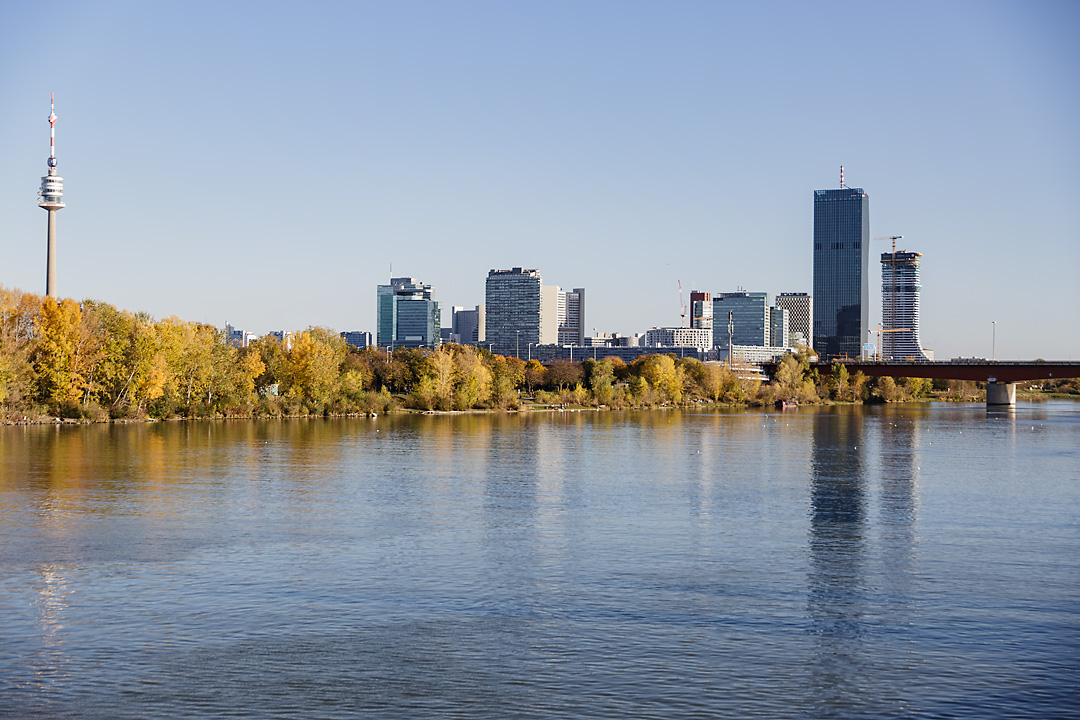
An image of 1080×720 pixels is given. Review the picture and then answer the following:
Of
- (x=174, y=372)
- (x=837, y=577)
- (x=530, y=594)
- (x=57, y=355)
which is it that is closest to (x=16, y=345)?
(x=57, y=355)

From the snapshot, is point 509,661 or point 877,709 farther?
point 509,661

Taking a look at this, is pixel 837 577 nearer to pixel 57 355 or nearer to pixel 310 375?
pixel 57 355

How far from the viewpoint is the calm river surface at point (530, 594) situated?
21969 millimetres

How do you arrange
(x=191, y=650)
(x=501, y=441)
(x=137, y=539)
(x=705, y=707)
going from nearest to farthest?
(x=705, y=707) → (x=191, y=650) → (x=137, y=539) → (x=501, y=441)

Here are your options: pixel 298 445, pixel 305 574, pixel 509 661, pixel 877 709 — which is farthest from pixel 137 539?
pixel 298 445

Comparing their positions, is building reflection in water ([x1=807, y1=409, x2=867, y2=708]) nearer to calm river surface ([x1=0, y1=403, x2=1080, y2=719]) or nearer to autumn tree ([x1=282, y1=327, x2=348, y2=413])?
calm river surface ([x1=0, y1=403, x2=1080, y2=719])

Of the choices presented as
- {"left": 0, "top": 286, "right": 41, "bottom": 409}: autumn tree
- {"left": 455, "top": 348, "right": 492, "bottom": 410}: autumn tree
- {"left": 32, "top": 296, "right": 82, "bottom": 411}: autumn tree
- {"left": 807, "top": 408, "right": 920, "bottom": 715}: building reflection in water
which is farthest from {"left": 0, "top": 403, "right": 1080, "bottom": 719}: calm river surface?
{"left": 455, "top": 348, "right": 492, "bottom": 410}: autumn tree

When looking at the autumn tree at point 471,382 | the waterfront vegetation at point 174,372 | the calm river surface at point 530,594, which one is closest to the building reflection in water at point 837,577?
the calm river surface at point 530,594

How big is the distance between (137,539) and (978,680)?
3034 cm

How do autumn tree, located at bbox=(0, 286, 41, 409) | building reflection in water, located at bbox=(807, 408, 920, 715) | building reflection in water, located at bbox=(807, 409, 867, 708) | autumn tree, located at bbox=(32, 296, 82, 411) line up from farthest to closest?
autumn tree, located at bbox=(32, 296, 82, 411) < autumn tree, located at bbox=(0, 286, 41, 409) < building reflection in water, located at bbox=(807, 408, 920, 715) < building reflection in water, located at bbox=(807, 409, 867, 708)

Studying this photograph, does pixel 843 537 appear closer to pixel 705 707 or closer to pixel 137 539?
pixel 705 707

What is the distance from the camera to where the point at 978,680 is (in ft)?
75.4

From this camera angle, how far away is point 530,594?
3066 cm

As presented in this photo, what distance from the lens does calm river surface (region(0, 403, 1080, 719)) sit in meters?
22.0
